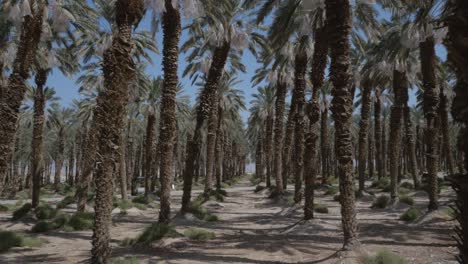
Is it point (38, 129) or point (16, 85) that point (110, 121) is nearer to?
point (16, 85)

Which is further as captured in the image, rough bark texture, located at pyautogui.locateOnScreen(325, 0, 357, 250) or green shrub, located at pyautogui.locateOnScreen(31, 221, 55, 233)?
green shrub, located at pyautogui.locateOnScreen(31, 221, 55, 233)

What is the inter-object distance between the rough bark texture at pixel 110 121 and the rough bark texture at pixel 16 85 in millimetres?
6505

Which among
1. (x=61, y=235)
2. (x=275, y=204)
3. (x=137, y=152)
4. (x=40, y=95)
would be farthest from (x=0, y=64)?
(x=137, y=152)

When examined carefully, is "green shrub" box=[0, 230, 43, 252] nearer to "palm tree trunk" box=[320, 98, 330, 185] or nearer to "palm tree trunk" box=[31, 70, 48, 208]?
"palm tree trunk" box=[31, 70, 48, 208]

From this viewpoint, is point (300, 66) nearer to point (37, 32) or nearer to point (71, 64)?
point (37, 32)

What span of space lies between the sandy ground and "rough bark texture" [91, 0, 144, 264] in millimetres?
1939

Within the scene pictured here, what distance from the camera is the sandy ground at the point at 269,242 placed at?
11.1 meters

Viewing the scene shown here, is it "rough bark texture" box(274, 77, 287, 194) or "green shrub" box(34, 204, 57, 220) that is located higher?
"rough bark texture" box(274, 77, 287, 194)

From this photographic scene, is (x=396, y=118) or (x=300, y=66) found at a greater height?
(x=300, y=66)

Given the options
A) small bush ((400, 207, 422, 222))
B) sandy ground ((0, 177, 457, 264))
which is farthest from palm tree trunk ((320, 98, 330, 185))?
small bush ((400, 207, 422, 222))

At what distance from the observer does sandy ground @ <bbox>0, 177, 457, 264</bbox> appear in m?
11.1

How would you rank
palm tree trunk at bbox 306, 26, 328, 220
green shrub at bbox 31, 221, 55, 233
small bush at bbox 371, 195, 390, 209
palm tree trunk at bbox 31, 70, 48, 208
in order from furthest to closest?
palm tree trunk at bbox 31, 70, 48, 208 → small bush at bbox 371, 195, 390, 209 → green shrub at bbox 31, 221, 55, 233 → palm tree trunk at bbox 306, 26, 328, 220

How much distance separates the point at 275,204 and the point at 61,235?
14.3m

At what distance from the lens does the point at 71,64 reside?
27.0 m
